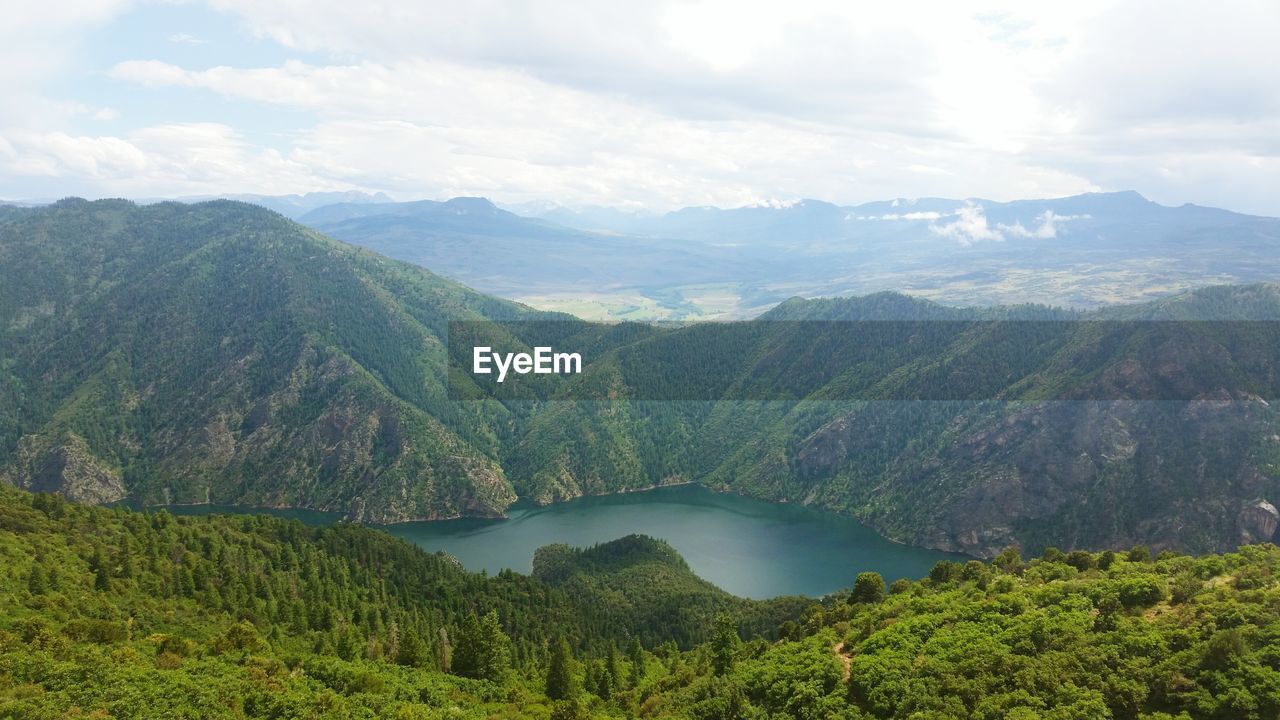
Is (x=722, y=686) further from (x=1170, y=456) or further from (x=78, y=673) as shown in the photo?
(x=1170, y=456)

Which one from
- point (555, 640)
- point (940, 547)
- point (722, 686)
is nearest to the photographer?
point (722, 686)

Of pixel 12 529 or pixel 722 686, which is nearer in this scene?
pixel 722 686

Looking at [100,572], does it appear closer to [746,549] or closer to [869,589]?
[869,589]

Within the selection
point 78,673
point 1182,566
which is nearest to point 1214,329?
point 1182,566

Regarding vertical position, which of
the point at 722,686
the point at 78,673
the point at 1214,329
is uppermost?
the point at 1214,329

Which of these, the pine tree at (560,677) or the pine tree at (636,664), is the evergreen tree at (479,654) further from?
the pine tree at (636,664)

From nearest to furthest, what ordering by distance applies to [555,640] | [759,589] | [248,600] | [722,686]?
[722,686] → [248,600] → [555,640] → [759,589]
